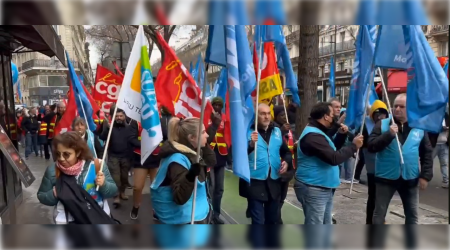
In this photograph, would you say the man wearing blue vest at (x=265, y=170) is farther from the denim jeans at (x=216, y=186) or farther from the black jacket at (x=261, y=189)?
the denim jeans at (x=216, y=186)

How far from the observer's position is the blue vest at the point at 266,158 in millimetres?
4172

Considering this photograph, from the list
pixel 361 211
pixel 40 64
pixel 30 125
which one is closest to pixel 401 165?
pixel 361 211

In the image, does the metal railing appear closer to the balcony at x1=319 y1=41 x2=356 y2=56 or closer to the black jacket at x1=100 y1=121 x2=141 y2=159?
the black jacket at x1=100 y1=121 x2=141 y2=159

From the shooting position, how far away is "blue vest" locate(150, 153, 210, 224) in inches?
113

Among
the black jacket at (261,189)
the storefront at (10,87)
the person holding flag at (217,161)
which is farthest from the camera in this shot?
the person holding flag at (217,161)

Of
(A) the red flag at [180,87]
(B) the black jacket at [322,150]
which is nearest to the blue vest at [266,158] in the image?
(B) the black jacket at [322,150]

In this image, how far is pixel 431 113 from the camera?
3812 mm

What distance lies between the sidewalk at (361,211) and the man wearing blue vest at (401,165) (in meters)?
1.13

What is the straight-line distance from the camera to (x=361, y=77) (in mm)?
5082

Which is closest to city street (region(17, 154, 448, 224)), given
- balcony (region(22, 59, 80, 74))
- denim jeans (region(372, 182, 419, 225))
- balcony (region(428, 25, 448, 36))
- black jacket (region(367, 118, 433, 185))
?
denim jeans (region(372, 182, 419, 225))

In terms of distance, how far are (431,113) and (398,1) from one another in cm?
160

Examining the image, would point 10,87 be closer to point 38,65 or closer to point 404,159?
point 404,159

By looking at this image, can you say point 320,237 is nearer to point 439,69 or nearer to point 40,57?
point 439,69

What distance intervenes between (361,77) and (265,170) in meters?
1.98
